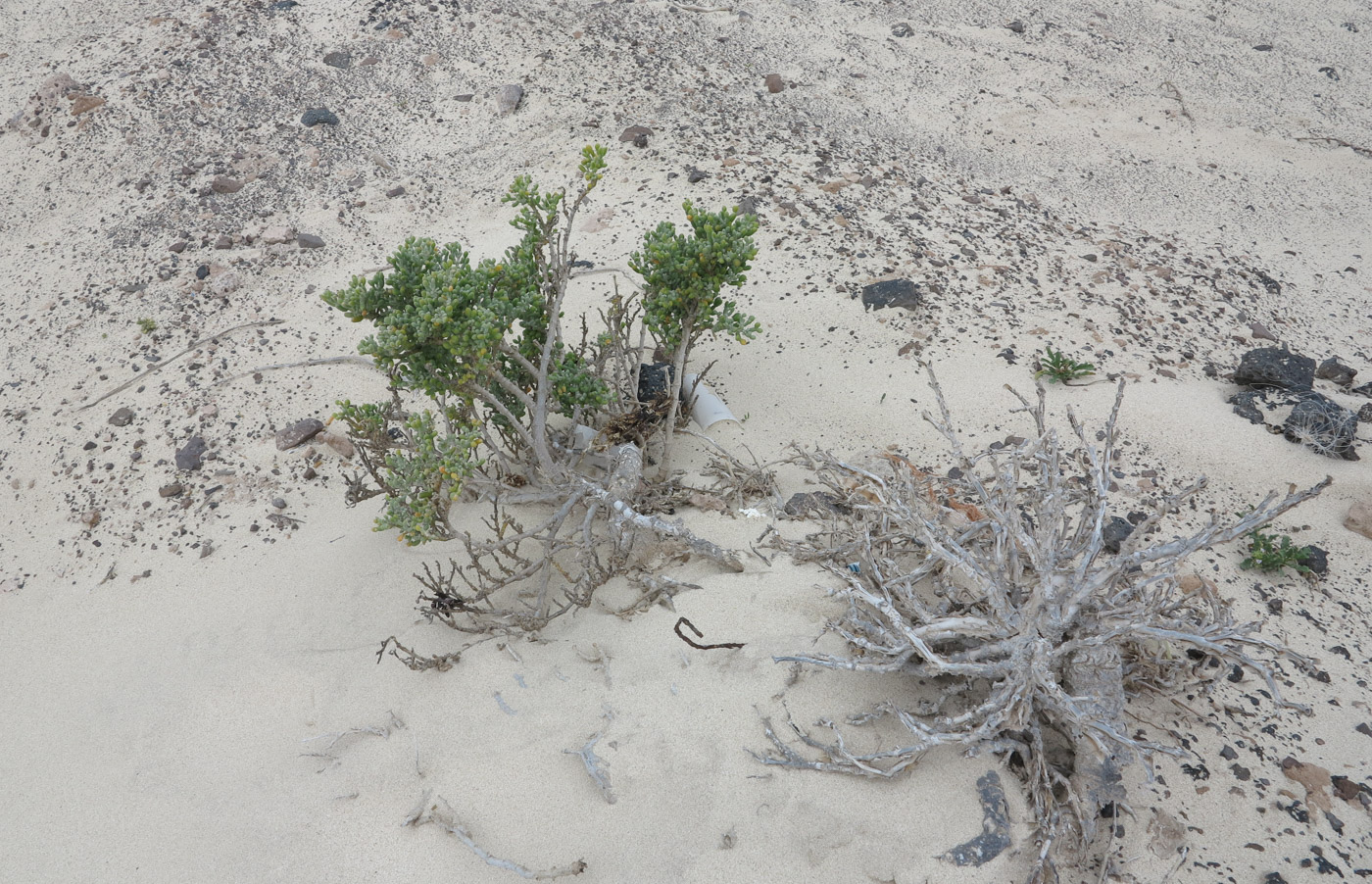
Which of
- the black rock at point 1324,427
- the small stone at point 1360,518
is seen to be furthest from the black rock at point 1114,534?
the black rock at point 1324,427

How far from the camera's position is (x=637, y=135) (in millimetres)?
5535

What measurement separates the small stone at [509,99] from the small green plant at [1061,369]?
152 inches

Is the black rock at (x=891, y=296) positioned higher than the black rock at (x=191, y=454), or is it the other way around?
the black rock at (x=891, y=296)

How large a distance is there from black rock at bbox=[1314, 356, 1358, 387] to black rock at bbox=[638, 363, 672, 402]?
322 cm

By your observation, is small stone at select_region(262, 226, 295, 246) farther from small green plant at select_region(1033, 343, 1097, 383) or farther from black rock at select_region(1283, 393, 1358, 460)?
black rock at select_region(1283, 393, 1358, 460)

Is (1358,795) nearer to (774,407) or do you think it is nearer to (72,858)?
(774,407)

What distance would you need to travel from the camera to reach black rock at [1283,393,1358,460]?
3.72 meters

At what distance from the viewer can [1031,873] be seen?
7.38 feet

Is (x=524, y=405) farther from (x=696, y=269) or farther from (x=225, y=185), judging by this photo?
(x=225, y=185)

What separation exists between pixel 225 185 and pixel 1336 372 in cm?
623

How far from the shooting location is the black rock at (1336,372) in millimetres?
4234

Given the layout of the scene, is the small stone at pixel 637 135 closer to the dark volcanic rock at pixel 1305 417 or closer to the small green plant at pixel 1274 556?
the dark volcanic rock at pixel 1305 417

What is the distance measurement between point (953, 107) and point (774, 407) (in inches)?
132

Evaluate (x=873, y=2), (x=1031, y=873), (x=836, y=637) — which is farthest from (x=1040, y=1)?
(x=1031, y=873)
